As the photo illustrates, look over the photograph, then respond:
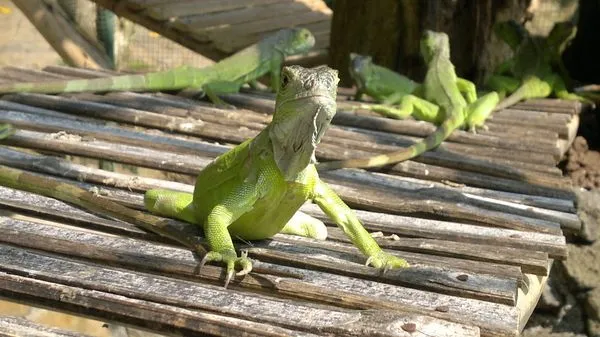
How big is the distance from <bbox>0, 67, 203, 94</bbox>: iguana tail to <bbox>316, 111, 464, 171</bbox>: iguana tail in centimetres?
202

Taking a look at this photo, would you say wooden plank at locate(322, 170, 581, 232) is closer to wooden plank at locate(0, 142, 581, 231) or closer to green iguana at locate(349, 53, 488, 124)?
wooden plank at locate(0, 142, 581, 231)

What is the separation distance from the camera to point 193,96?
7016 mm

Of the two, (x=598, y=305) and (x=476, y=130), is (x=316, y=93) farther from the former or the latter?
(x=598, y=305)

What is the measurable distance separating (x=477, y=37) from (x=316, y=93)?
18.4ft

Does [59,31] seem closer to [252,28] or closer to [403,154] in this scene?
[252,28]

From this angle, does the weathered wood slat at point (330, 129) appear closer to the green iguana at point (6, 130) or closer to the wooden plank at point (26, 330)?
the green iguana at point (6, 130)

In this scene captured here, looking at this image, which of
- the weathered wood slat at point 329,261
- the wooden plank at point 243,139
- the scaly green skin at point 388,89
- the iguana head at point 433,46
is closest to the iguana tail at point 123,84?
the wooden plank at point 243,139

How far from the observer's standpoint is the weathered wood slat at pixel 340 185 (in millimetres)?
4246

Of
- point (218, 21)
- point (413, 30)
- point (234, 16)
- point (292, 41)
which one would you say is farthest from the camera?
point (234, 16)

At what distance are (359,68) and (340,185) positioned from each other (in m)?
2.72

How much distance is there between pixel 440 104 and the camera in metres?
6.77

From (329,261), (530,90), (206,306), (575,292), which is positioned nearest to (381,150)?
(329,261)

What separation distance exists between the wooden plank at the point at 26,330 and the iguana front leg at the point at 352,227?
110 cm

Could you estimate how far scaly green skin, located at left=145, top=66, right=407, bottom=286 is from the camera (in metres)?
3.29
